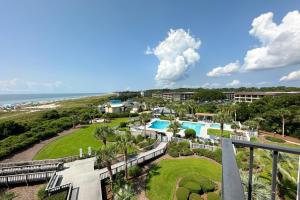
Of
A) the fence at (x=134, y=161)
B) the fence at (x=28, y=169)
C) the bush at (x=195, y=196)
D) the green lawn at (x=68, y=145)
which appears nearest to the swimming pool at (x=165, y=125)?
the green lawn at (x=68, y=145)

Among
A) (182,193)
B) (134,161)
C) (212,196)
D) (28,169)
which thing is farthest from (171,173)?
(28,169)

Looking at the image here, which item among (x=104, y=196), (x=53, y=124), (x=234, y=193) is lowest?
(x=104, y=196)

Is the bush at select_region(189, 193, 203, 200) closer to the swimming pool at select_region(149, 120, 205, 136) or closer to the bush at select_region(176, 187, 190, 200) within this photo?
the bush at select_region(176, 187, 190, 200)

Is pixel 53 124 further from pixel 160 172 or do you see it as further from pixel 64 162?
pixel 160 172

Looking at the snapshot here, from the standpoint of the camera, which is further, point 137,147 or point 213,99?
point 213,99

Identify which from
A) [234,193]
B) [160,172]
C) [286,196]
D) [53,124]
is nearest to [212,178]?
[160,172]

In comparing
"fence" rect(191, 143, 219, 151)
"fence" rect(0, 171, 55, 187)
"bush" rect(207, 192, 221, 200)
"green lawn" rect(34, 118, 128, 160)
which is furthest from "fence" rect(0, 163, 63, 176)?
"fence" rect(191, 143, 219, 151)

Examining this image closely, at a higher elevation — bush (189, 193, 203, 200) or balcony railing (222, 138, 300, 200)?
balcony railing (222, 138, 300, 200)
